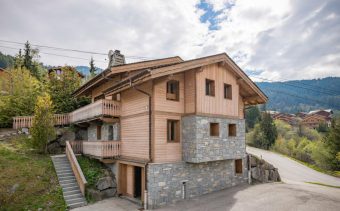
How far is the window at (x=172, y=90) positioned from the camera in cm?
1379

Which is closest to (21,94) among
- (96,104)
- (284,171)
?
(96,104)

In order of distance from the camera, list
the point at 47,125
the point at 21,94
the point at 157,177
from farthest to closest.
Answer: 1. the point at 21,94
2. the point at 47,125
3. the point at 157,177

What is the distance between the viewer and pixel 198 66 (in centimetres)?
1334

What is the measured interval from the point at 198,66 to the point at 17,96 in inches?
820

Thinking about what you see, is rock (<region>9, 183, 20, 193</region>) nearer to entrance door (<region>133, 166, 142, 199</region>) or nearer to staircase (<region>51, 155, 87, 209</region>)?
staircase (<region>51, 155, 87, 209</region>)

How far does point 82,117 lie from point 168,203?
10.4 m

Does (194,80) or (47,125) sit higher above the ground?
(194,80)

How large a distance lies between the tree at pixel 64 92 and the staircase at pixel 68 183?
8.97 metres

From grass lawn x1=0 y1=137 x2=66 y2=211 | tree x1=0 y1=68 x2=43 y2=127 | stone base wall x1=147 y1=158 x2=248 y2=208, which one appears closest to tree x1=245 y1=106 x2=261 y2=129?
stone base wall x1=147 y1=158 x2=248 y2=208

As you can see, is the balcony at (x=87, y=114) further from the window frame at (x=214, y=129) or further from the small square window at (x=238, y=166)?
the small square window at (x=238, y=166)

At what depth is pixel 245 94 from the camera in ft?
61.7

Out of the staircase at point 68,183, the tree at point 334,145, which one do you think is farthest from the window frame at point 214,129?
the tree at point 334,145

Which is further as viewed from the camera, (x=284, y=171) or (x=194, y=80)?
(x=284, y=171)

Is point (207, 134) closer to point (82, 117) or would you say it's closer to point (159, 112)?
point (159, 112)
